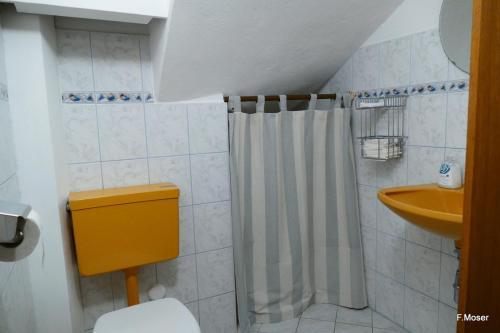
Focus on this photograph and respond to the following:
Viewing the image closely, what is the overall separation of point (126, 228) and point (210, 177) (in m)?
0.58

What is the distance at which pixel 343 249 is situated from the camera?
2.30m

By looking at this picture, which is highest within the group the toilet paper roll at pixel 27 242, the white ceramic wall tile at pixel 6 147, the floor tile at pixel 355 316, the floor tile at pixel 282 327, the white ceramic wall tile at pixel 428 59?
the white ceramic wall tile at pixel 428 59

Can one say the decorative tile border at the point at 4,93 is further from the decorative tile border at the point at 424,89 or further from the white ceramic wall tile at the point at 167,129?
the decorative tile border at the point at 424,89

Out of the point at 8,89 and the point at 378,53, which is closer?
the point at 8,89

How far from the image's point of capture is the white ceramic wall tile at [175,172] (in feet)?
6.23

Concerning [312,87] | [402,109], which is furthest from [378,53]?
[312,87]

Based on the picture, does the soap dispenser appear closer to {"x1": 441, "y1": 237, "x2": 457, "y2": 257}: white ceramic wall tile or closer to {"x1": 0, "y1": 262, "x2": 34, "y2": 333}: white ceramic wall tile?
{"x1": 441, "y1": 237, "x2": 457, "y2": 257}: white ceramic wall tile

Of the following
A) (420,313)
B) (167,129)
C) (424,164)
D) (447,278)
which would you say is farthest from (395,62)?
(420,313)

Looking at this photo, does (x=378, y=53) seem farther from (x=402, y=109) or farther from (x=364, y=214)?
(x=364, y=214)

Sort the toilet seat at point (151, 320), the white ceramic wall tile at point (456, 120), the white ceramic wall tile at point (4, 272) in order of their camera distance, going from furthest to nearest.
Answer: the white ceramic wall tile at point (456, 120)
the toilet seat at point (151, 320)
the white ceramic wall tile at point (4, 272)

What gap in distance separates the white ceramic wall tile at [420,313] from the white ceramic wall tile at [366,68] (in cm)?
125

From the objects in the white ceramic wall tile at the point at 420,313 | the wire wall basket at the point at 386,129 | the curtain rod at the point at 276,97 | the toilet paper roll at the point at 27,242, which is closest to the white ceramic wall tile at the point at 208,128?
the curtain rod at the point at 276,97

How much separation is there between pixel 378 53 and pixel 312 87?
56 cm

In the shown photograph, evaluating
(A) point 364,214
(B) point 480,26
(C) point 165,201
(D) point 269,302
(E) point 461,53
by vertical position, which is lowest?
(D) point 269,302
